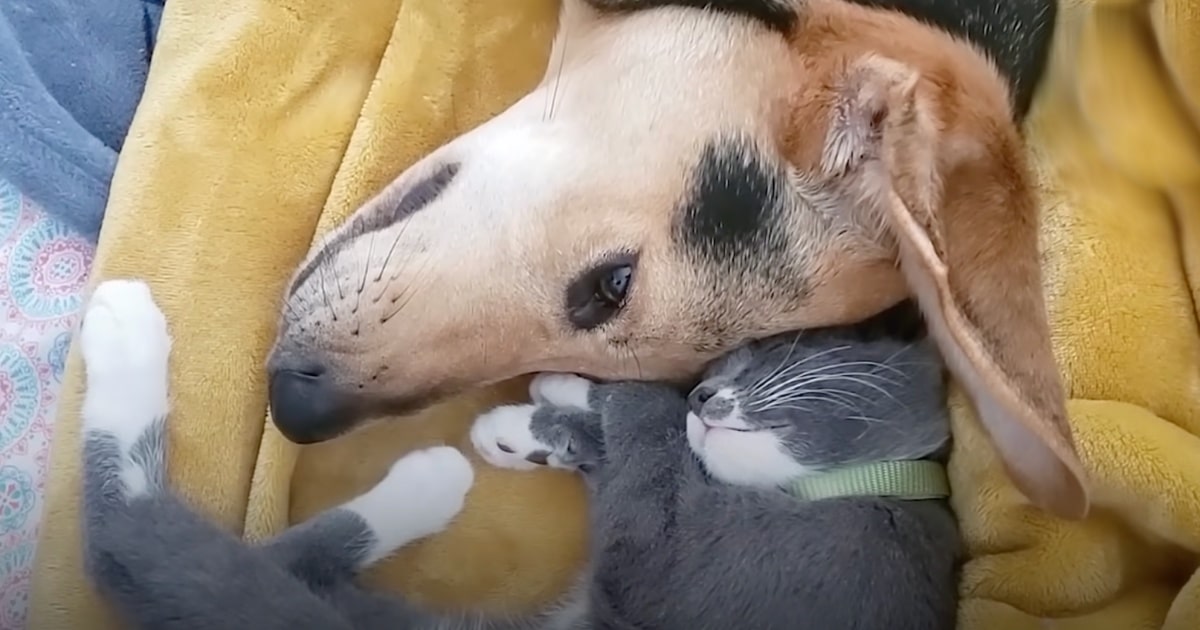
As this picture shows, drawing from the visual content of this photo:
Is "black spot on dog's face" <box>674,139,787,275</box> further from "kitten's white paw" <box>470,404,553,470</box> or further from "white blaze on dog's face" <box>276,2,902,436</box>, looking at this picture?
"kitten's white paw" <box>470,404,553,470</box>

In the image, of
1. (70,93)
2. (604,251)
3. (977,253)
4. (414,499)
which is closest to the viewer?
(977,253)

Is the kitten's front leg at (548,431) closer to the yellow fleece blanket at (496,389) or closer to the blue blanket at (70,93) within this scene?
the yellow fleece blanket at (496,389)

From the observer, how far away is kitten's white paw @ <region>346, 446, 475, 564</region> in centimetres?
146

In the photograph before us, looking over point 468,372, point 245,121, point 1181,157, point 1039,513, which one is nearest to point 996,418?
point 1039,513

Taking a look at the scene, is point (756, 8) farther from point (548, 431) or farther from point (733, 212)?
point (548, 431)

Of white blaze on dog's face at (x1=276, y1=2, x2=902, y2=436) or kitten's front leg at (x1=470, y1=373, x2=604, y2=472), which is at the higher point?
white blaze on dog's face at (x1=276, y1=2, x2=902, y2=436)

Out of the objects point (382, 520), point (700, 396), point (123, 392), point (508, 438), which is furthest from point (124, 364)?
point (700, 396)

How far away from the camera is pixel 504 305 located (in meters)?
1.39

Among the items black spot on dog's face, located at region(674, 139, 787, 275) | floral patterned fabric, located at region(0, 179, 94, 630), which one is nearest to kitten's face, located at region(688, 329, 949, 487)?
black spot on dog's face, located at region(674, 139, 787, 275)

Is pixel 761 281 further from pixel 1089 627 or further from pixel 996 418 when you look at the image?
pixel 1089 627

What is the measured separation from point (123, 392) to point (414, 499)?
352mm

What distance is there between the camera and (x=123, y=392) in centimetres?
145

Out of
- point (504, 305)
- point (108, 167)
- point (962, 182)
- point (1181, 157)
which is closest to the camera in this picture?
point (962, 182)

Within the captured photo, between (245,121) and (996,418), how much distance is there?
98 cm
